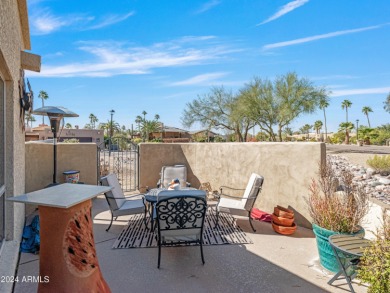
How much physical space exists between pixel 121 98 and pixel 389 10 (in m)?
26.9

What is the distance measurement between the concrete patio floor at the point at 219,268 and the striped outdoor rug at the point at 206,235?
148 mm

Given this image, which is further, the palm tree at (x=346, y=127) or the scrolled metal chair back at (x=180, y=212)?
the palm tree at (x=346, y=127)

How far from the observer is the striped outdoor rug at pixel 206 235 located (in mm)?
3779

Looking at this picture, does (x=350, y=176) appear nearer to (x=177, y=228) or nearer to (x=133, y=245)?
(x=177, y=228)

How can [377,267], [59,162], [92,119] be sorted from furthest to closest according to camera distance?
1. [92,119]
2. [59,162]
3. [377,267]

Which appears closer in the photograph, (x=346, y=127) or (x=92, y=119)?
(x=346, y=127)

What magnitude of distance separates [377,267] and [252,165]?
3.61 metres

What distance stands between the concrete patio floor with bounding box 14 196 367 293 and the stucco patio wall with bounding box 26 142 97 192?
2.70 m

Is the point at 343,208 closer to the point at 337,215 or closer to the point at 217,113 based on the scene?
the point at 337,215

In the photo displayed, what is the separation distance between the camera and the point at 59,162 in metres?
6.07

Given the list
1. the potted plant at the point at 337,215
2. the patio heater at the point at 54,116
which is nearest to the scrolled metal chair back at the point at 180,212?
the potted plant at the point at 337,215

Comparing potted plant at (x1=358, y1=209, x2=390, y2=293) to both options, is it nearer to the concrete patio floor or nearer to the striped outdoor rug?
the concrete patio floor

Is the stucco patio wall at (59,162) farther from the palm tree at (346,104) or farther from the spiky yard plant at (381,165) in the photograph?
the palm tree at (346,104)

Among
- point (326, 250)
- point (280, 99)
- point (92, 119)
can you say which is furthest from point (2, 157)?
point (92, 119)
